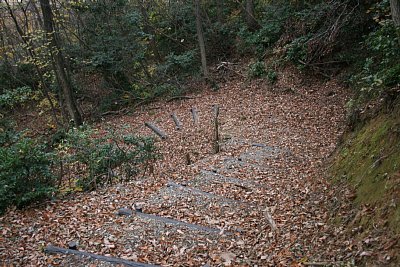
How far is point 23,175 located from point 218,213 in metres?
3.80

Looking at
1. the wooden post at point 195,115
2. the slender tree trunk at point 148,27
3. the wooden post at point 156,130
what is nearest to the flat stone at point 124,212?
the wooden post at point 156,130

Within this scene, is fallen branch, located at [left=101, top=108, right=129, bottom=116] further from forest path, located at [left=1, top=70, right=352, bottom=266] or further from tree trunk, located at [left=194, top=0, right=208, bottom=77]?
forest path, located at [left=1, top=70, right=352, bottom=266]

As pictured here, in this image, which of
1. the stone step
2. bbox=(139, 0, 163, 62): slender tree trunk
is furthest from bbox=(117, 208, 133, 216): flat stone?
bbox=(139, 0, 163, 62): slender tree trunk

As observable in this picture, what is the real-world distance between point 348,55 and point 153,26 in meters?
12.0

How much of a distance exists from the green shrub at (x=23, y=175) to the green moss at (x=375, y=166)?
5.58 metres

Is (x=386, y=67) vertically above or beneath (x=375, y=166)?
above

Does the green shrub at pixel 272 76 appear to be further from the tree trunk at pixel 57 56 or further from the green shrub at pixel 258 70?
the tree trunk at pixel 57 56

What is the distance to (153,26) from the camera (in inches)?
830

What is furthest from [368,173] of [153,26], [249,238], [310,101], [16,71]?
[16,71]

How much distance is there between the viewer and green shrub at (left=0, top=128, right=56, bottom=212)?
21.2ft

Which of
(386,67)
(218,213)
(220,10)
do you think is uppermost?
(220,10)

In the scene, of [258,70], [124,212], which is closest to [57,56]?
[258,70]

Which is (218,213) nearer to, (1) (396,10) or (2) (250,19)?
(1) (396,10)

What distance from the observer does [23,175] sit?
21.7ft
